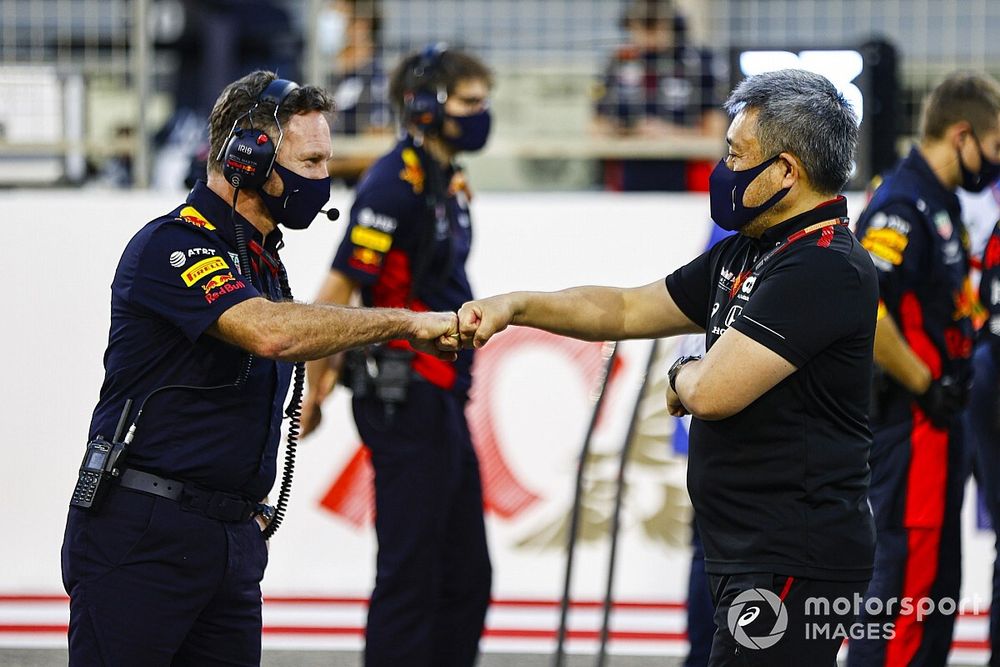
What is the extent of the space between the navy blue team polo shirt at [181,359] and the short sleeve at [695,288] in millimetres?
1112

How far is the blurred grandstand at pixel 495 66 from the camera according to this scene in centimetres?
738

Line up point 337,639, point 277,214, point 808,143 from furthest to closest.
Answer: point 337,639 < point 277,214 < point 808,143

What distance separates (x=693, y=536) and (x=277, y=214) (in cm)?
241

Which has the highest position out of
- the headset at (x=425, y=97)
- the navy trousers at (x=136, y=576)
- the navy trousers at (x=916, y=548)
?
the headset at (x=425, y=97)

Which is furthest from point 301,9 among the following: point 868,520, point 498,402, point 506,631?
point 868,520

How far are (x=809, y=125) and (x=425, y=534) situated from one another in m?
2.23

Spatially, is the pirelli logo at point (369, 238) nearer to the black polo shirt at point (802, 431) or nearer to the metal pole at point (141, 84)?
the black polo shirt at point (802, 431)

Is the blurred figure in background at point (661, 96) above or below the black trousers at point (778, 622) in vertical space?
above

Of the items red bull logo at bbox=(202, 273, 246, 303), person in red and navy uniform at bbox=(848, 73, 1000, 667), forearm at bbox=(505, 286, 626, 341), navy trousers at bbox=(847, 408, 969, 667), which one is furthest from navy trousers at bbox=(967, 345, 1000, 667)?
red bull logo at bbox=(202, 273, 246, 303)

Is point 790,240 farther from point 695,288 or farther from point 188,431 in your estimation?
point 188,431

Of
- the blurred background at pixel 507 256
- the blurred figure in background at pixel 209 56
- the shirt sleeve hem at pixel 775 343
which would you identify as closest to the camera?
the shirt sleeve hem at pixel 775 343

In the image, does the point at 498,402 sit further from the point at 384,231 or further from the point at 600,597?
the point at 384,231

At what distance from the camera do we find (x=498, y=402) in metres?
6.70

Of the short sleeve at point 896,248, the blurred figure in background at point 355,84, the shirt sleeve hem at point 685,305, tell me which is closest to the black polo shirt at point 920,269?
the short sleeve at point 896,248
